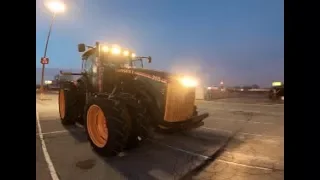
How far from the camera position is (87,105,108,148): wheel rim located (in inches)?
188

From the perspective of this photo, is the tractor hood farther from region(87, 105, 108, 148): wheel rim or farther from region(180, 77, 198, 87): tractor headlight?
region(87, 105, 108, 148): wheel rim

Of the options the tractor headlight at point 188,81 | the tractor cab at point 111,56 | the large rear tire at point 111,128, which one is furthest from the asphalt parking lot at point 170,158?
the tractor cab at point 111,56

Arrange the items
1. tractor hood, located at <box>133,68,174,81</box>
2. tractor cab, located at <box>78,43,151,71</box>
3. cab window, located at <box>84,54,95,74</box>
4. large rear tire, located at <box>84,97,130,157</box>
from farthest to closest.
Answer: cab window, located at <box>84,54,95,74</box>
tractor cab, located at <box>78,43,151,71</box>
tractor hood, located at <box>133,68,174,81</box>
large rear tire, located at <box>84,97,130,157</box>

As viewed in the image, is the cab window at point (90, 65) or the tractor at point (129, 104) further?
the cab window at point (90, 65)

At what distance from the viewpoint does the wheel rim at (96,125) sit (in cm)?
479

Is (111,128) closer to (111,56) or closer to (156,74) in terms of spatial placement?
(156,74)

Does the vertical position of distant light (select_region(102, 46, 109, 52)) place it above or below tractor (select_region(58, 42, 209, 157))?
above

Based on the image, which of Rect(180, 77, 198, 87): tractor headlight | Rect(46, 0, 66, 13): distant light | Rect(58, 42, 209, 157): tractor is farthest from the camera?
Rect(46, 0, 66, 13): distant light

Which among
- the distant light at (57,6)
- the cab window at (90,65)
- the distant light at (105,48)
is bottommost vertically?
the cab window at (90,65)

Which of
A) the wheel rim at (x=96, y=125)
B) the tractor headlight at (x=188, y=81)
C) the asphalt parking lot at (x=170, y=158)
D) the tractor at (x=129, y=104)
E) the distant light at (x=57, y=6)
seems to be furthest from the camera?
the distant light at (x=57, y=6)

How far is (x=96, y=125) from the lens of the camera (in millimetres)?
4938

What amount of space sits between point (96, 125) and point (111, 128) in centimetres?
93

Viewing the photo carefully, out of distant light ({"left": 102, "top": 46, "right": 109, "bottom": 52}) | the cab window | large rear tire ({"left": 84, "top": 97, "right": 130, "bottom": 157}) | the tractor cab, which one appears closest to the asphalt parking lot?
large rear tire ({"left": 84, "top": 97, "right": 130, "bottom": 157})

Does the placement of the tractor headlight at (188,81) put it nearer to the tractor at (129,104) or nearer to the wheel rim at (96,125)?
the tractor at (129,104)
